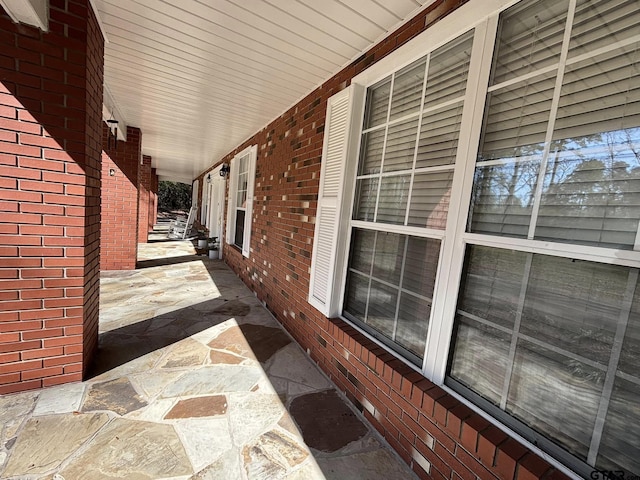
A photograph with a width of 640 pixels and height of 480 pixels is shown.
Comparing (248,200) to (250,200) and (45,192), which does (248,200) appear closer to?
(250,200)

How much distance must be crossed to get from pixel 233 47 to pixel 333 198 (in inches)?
57.6

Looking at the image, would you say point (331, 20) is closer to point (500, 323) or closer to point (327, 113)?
point (327, 113)

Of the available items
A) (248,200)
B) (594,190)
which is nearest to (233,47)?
(594,190)

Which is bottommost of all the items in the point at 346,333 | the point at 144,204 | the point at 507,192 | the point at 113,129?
the point at 346,333

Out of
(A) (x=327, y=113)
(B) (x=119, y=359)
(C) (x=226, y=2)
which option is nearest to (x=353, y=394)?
(B) (x=119, y=359)

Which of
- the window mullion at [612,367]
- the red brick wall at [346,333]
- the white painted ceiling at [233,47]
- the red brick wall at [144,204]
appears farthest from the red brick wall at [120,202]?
the window mullion at [612,367]

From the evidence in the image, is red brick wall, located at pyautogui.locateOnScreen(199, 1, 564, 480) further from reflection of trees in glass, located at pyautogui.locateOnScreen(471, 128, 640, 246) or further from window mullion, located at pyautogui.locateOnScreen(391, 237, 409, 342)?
reflection of trees in glass, located at pyautogui.locateOnScreen(471, 128, 640, 246)

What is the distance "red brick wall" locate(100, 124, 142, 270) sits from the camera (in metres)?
5.00

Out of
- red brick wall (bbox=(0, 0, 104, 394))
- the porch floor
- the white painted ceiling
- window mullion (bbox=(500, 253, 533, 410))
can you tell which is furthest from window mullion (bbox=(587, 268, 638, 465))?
red brick wall (bbox=(0, 0, 104, 394))

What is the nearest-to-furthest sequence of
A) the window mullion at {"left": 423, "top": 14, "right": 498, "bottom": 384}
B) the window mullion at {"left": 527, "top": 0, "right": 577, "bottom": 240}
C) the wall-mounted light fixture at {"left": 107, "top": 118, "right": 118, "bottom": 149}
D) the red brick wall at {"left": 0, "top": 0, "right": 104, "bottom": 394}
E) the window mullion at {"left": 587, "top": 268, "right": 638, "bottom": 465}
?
the window mullion at {"left": 587, "top": 268, "right": 638, "bottom": 465}
the window mullion at {"left": 527, "top": 0, "right": 577, "bottom": 240}
the window mullion at {"left": 423, "top": 14, "right": 498, "bottom": 384}
the red brick wall at {"left": 0, "top": 0, "right": 104, "bottom": 394}
the wall-mounted light fixture at {"left": 107, "top": 118, "right": 118, "bottom": 149}

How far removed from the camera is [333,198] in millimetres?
2416

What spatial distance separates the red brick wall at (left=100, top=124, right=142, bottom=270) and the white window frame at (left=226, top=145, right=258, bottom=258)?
175 cm

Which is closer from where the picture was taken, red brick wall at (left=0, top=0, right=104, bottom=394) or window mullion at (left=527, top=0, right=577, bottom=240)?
window mullion at (left=527, top=0, right=577, bottom=240)

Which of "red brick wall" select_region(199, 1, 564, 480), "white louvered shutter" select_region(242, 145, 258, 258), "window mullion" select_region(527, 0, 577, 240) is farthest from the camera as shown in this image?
"white louvered shutter" select_region(242, 145, 258, 258)
